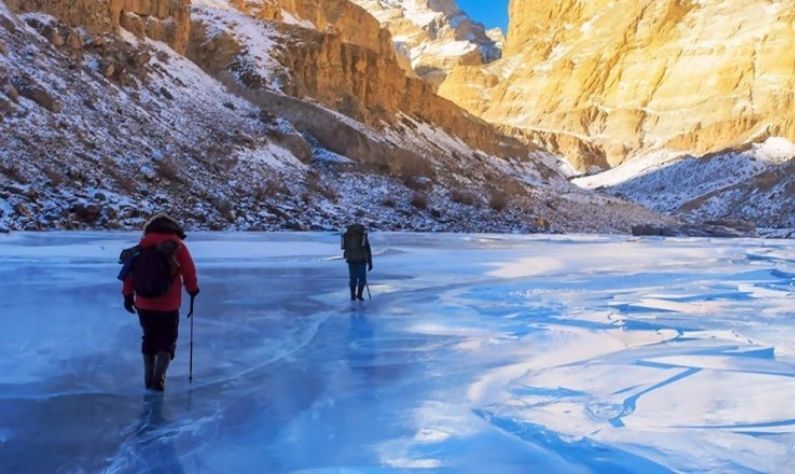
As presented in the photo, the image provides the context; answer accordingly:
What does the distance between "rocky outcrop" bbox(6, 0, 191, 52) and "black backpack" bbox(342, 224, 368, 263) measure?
89.4 ft

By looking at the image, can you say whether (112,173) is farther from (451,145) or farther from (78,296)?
(451,145)

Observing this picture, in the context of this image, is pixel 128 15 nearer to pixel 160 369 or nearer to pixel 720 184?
pixel 160 369

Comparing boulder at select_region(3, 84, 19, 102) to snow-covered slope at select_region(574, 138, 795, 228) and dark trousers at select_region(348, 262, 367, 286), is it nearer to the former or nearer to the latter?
dark trousers at select_region(348, 262, 367, 286)

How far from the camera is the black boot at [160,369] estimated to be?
200 inches

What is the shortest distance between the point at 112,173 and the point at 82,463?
70.0 feet

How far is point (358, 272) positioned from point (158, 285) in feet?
16.8

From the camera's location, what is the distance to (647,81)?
127125 mm

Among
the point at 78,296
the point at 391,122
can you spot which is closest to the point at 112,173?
the point at 78,296

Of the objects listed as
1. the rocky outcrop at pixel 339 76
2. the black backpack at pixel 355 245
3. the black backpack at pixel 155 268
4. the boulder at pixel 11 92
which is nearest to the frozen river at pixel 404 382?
the black backpack at pixel 355 245

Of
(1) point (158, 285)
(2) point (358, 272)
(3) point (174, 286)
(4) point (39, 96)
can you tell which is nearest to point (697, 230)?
(4) point (39, 96)

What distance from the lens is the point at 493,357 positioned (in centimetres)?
641

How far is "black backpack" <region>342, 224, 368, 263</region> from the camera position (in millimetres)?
9852

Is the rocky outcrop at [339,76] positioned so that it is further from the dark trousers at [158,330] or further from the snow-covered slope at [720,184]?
the dark trousers at [158,330]

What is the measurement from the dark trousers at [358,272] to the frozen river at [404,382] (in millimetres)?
324
